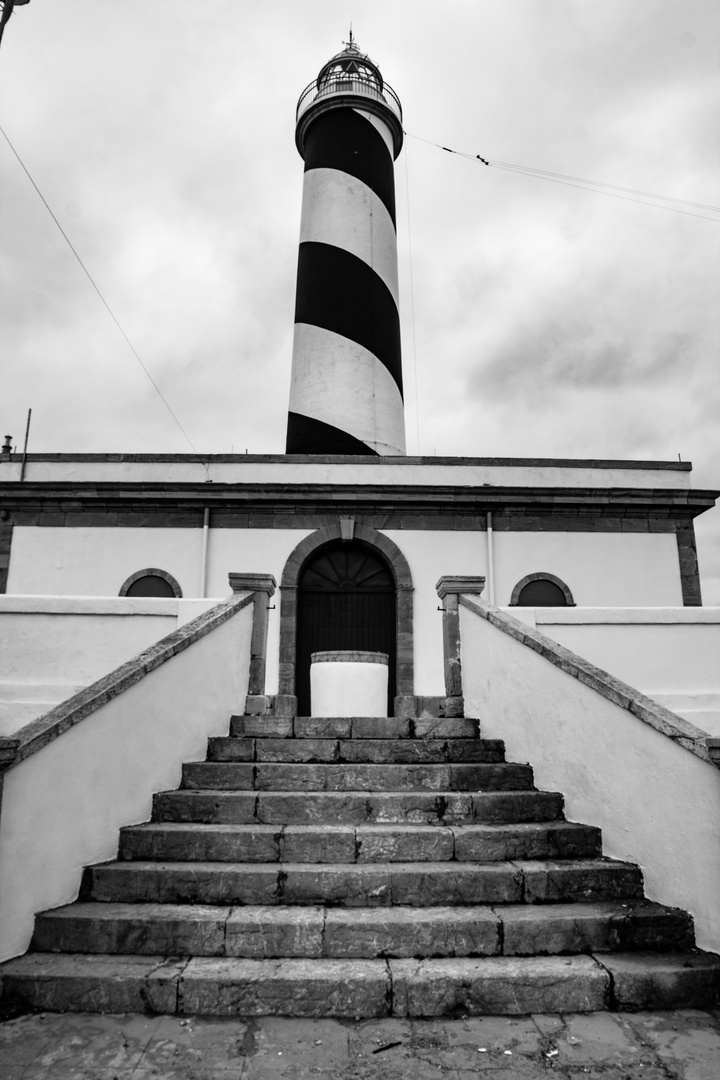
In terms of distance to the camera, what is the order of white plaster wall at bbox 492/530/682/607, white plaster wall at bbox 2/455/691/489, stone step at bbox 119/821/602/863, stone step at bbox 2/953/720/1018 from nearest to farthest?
stone step at bbox 2/953/720/1018, stone step at bbox 119/821/602/863, white plaster wall at bbox 492/530/682/607, white plaster wall at bbox 2/455/691/489

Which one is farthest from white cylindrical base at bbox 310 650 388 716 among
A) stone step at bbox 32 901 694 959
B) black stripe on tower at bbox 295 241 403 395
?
black stripe on tower at bbox 295 241 403 395

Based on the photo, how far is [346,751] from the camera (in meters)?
4.88

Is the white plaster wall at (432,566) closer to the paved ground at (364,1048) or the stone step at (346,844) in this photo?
the stone step at (346,844)

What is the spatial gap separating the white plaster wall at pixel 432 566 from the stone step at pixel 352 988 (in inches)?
245

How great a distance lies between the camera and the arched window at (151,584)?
954 centimetres

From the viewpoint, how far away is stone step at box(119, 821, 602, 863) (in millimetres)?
3795

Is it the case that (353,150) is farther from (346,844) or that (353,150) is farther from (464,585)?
(346,844)

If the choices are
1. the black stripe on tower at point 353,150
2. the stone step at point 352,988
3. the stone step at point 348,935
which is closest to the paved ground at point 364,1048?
the stone step at point 352,988

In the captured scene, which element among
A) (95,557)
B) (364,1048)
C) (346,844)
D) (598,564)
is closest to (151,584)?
(95,557)

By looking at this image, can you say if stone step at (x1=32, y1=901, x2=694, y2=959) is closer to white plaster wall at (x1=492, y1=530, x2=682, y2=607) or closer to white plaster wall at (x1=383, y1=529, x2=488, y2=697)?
white plaster wall at (x1=383, y1=529, x2=488, y2=697)

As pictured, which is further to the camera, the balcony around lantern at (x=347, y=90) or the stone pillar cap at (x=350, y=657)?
the balcony around lantern at (x=347, y=90)

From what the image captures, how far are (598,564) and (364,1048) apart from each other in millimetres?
7969

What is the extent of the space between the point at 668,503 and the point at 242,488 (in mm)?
5880

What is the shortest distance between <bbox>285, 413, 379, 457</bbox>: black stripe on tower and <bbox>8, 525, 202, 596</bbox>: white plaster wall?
8.89 feet
